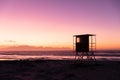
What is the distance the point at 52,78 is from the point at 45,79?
78 centimetres

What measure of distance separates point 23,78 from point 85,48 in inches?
529

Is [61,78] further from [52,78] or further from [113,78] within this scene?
[113,78]

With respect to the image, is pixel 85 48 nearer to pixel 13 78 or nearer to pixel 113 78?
pixel 113 78

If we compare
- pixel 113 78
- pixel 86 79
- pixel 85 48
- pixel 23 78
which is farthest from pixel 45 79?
pixel 85 48

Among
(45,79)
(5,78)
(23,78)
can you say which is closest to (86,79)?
(45,79)

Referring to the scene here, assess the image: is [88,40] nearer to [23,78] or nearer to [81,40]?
[81,40]

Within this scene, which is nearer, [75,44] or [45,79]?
[45,79]

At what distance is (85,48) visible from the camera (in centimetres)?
3120

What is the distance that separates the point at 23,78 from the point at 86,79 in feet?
19.5

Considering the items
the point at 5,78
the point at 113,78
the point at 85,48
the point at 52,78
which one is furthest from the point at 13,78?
the point at 85,48

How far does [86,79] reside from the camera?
19625mm

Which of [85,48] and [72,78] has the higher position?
[85,48]

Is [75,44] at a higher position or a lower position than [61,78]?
higher

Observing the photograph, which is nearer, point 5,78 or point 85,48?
point 5,78
